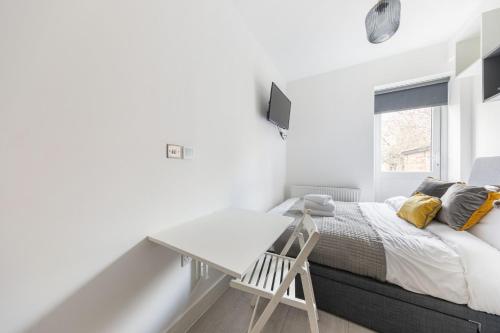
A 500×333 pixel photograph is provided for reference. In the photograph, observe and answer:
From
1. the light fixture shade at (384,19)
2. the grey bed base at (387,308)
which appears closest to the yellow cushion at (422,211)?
the grey bed base at (387,308)

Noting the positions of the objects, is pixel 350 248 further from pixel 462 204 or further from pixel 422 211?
pixel 462 204

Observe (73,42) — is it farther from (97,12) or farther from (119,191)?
(119,191)

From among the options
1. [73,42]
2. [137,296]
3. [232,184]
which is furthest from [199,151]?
[137,296]

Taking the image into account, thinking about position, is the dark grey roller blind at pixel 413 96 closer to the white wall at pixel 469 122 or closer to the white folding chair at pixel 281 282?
the white wall at pixel 469 122

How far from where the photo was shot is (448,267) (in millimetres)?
1054

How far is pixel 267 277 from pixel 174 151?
1.01 meters

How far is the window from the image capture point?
2.74 m

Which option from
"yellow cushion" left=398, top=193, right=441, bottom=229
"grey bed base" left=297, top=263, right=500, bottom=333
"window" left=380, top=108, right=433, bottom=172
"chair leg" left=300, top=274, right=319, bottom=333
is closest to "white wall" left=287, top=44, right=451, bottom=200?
"window" left=380, top=108, right=433, bottom=172

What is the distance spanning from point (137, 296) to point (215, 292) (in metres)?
0.74

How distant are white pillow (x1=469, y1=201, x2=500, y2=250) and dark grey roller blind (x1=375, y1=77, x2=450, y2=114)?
2059 mm

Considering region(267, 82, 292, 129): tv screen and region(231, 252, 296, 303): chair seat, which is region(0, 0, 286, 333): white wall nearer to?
region(231, 252, 296, 303): chair seat

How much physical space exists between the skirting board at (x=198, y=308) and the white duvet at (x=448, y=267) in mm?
1306

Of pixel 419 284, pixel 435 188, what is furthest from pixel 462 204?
pixel 419 284

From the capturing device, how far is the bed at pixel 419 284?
3.22 ft
